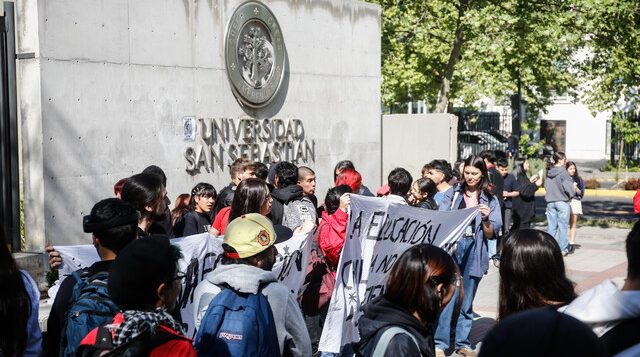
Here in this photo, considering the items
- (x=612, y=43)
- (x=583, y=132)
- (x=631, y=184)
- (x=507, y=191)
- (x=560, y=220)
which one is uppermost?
(x=612, y=43)

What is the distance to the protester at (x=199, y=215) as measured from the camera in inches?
312

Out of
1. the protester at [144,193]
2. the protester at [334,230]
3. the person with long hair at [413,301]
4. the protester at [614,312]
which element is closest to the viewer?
the protester at [614,312]

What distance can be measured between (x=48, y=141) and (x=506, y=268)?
5.65 metres

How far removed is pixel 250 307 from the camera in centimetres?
430

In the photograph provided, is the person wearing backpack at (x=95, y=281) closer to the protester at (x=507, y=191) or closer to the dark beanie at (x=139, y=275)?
the dark beanie at (x=139, y=275)

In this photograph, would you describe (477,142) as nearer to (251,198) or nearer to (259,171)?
(259,171)

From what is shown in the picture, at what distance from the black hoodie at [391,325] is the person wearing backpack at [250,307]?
65 cm

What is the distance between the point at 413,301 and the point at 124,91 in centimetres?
642

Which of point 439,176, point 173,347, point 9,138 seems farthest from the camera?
point 439,176

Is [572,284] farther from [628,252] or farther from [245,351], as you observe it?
[245,351]

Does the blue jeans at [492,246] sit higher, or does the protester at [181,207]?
the protester at [181,207]

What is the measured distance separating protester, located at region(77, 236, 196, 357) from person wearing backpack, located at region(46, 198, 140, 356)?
0.50 m

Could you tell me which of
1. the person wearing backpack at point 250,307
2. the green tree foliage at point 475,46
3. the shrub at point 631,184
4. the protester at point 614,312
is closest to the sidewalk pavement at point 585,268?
the green tree foliage at point 475,46

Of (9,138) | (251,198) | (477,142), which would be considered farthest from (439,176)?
(477,142)
